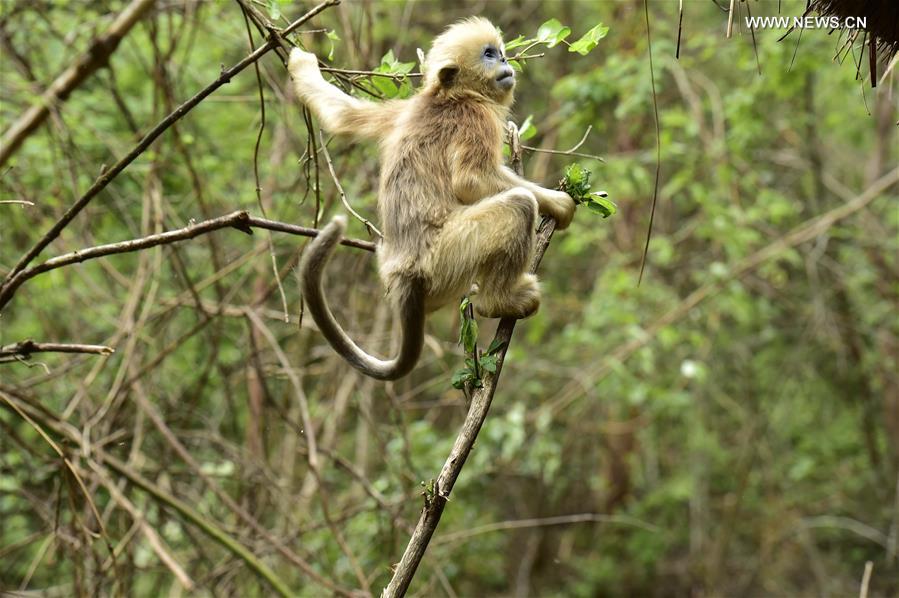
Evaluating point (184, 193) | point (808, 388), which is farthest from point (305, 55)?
point (808, 388)

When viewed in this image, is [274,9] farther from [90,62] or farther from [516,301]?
[516,301]

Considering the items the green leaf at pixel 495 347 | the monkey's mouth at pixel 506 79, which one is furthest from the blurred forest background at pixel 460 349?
the green leaf at pixel 495 347

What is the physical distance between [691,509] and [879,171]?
5.32m

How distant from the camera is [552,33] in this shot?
3537 millimetres

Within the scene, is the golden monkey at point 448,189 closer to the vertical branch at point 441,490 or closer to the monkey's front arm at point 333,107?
the monkey's front arm at point 333,107

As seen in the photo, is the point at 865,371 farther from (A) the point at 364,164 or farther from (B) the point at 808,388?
(A) the point at 364,164

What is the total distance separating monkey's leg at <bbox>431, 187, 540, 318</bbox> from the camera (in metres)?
3.81

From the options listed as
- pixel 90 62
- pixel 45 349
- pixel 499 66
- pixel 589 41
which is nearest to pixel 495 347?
pixel 589 41

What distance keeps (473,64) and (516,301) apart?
1.25m

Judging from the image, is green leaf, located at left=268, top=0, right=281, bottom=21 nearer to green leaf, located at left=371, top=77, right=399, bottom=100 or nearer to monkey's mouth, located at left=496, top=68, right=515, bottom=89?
green leaf, located at left=371, top=77, right=399, bottom=100

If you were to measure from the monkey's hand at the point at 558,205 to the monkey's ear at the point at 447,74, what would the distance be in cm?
84

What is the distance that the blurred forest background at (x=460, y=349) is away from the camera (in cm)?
577

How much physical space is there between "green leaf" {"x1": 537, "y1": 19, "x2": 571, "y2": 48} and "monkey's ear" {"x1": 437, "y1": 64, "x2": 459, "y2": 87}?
32.3 inches

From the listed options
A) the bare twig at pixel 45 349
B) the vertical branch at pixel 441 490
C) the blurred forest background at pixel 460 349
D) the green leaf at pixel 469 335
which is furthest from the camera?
the blurred forest background at pixel 460 349
